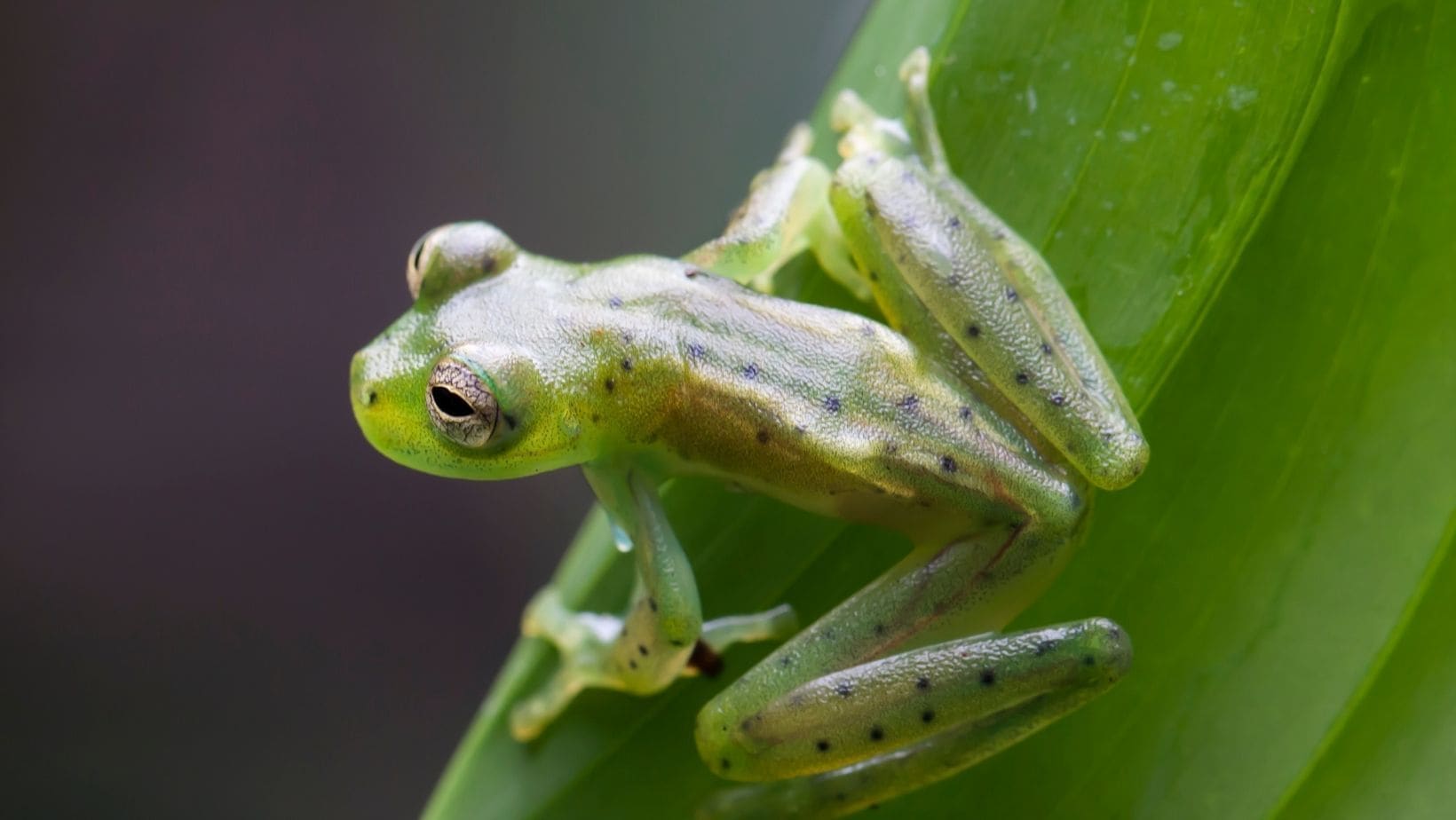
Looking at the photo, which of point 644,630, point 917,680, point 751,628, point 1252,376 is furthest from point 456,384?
point 1252,376

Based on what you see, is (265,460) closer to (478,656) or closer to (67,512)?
(67,512)

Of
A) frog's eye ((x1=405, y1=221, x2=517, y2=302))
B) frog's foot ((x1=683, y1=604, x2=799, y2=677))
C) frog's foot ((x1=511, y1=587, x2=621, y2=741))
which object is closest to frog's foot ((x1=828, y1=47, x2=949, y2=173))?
frog's eye ((x1=405, y1=221, x2=517, y2=302))

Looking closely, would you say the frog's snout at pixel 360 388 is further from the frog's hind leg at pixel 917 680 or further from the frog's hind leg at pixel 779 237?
the frog's hind leg at pixel 917 680

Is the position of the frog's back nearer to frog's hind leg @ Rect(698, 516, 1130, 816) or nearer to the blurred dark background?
frog's hind leg @ Rect(698, 516, 1130, 816)

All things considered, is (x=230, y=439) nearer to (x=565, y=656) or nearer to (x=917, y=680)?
(x=565, y=656)

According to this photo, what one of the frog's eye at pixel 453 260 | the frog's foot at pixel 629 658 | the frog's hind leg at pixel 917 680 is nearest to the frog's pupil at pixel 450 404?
the frog's eye at pixel 453 260

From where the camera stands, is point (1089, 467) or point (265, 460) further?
point (265, 460)

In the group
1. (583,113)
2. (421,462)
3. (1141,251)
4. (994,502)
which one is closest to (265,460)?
(583,113)
